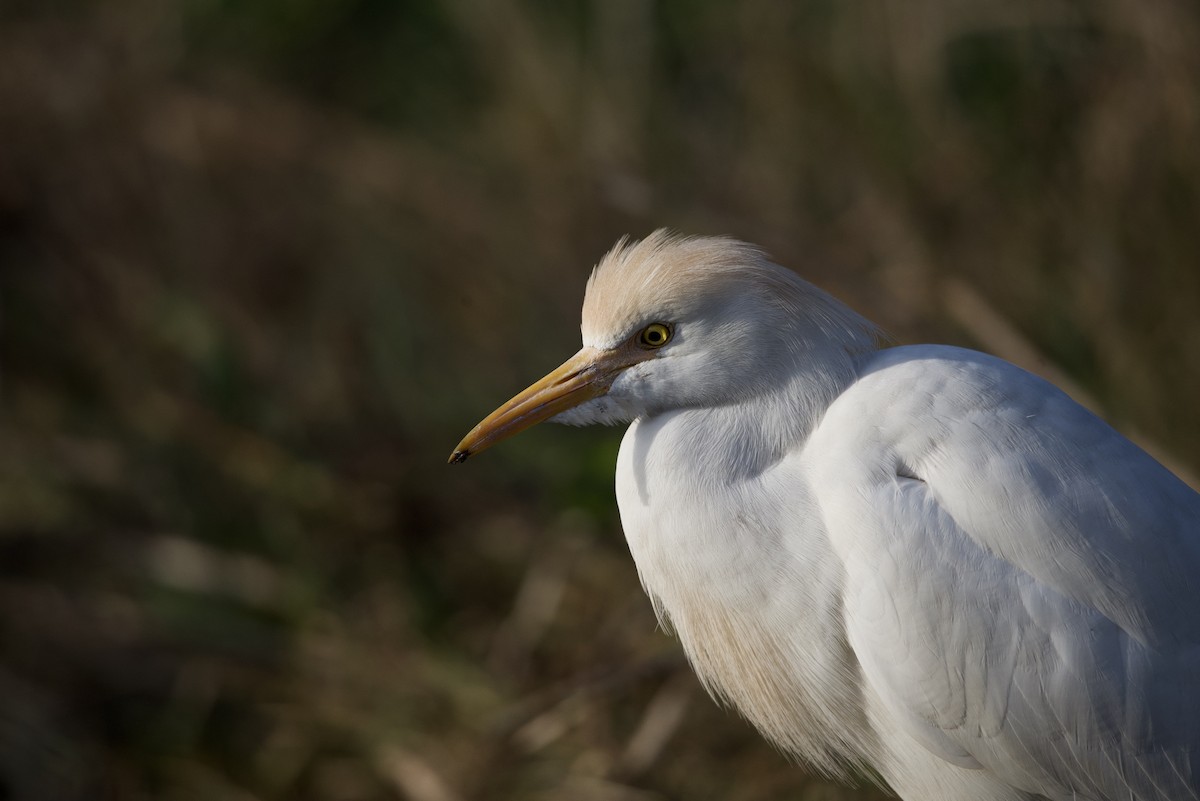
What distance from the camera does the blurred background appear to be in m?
3.22

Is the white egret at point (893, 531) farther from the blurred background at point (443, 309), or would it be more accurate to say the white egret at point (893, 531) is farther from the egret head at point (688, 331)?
the blurred background at point (443, 309)

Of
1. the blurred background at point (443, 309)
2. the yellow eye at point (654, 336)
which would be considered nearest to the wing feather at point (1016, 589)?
the yellow eye at point (654, 336)

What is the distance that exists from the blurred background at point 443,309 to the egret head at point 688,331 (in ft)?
3.00

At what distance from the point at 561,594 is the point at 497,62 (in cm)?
210

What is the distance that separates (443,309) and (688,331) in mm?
2723

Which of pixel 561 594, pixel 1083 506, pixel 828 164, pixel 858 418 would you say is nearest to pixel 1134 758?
pixel 1083 506

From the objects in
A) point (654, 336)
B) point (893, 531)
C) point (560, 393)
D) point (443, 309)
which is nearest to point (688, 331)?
point (654, 336)

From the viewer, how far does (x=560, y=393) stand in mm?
1906

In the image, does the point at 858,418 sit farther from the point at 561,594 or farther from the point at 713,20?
the point at 713,20

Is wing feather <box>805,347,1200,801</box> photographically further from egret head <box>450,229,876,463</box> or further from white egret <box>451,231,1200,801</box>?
egret head <box>450,229,876,463</box>

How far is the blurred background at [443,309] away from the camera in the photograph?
10.6 feet

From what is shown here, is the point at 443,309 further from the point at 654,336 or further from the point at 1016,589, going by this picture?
the point at 1016,589

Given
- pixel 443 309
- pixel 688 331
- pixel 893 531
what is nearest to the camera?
pixel 893 531

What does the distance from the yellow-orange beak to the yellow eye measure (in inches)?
0.6
